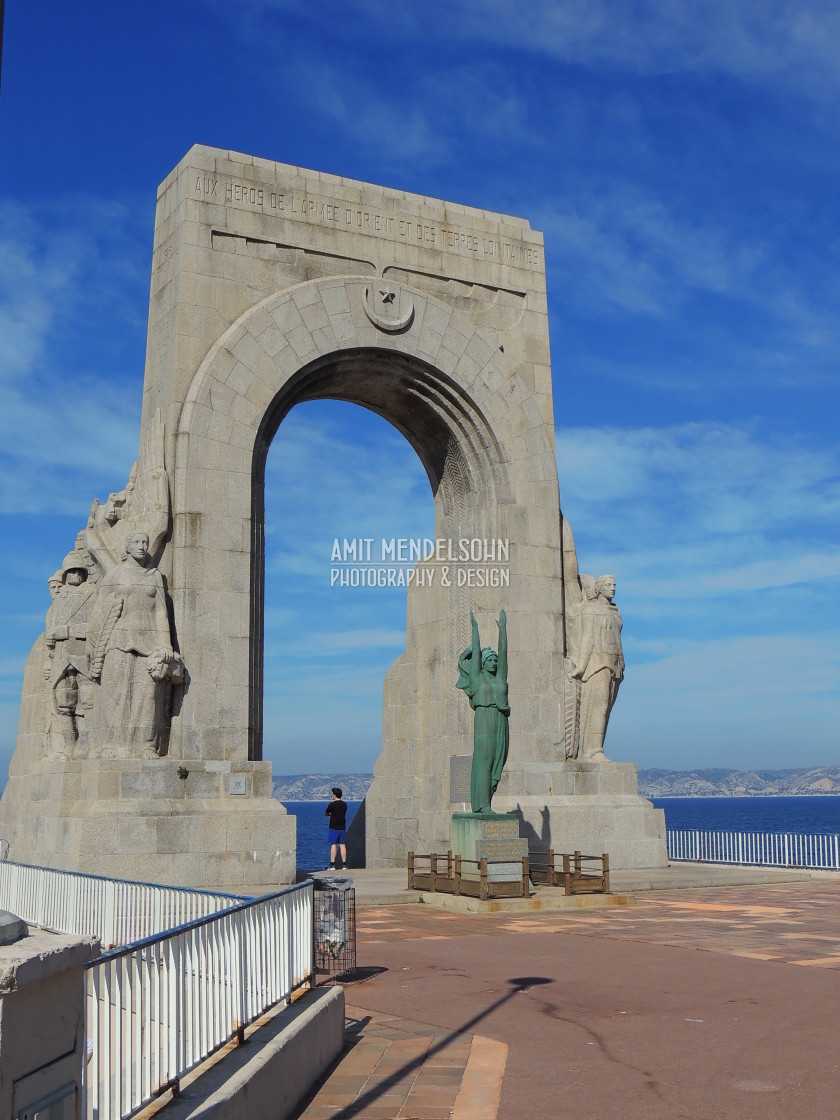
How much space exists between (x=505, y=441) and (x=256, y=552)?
4.89 metres

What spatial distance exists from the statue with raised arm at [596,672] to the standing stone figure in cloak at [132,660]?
6986 millimetres

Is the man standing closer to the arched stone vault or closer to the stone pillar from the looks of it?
the arched stone vault

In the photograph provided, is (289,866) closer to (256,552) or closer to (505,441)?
(256,552)

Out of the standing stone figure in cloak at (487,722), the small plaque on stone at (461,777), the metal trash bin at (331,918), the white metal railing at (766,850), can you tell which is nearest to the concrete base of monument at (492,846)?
the standing stone figure in cloak at (487,722)

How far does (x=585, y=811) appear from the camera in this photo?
19031mm

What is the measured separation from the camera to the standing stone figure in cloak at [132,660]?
16.3m

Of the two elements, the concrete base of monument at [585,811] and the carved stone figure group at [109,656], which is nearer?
the carved stone figure group at [109,656]

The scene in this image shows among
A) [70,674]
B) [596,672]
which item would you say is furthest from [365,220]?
[70,674]

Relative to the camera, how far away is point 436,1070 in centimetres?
667

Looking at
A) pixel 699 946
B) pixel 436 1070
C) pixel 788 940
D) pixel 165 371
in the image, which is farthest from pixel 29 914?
pixel 165 371

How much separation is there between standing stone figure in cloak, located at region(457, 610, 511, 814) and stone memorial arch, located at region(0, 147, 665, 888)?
150 centimetres

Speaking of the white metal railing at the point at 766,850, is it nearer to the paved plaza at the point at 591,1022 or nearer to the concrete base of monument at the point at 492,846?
the concrete base of monument at the point at 492,846

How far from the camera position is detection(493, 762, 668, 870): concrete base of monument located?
18781 millimetres

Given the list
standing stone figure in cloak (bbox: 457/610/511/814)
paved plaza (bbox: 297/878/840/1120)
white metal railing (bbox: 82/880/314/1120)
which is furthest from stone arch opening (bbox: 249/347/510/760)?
white metal railing (bbox: 82/880/314/1120)
